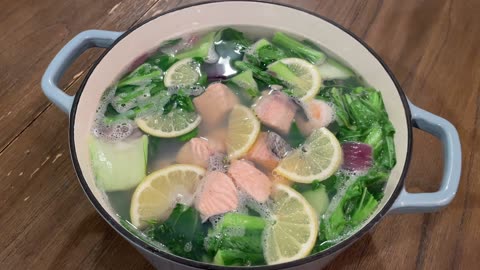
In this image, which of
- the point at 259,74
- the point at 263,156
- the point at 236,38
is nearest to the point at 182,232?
the point at 263,156

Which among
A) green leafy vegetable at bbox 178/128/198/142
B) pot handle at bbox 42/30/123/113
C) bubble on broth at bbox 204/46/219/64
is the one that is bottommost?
green leafy vegetable at bbox 178/128/198/142

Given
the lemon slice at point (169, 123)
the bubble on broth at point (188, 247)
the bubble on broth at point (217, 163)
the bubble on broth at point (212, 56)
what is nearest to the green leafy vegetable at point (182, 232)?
the bubble on broth at point (188, 247)

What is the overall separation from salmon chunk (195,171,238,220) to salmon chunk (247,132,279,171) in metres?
0.09

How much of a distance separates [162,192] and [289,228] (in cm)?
27

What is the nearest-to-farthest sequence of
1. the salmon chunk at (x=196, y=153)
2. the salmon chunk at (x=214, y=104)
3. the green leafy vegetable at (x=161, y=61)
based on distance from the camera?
the salmon chunk at (x=196, y=153), the salmon chunk at (x=214, y=104), the green leafy vegetable at (x=161, y=61)

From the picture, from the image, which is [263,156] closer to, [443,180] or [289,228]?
[289,228]

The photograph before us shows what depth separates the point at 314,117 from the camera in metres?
1.16

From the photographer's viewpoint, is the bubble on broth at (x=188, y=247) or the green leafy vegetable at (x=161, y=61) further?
the green leafy vegetable at (x=161, y=61)

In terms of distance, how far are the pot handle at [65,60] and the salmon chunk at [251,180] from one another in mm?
371

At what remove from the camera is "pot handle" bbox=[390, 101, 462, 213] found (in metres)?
0.88

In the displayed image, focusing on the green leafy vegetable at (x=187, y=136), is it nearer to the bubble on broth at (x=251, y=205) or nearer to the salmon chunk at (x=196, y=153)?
the salmon chunk at (x=196, y=153)

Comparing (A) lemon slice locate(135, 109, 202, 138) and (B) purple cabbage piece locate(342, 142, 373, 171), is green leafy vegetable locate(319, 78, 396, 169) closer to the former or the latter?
(B) purple cabbage piece locate(342, 142, 373, 171)

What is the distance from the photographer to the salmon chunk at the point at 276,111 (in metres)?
1.15

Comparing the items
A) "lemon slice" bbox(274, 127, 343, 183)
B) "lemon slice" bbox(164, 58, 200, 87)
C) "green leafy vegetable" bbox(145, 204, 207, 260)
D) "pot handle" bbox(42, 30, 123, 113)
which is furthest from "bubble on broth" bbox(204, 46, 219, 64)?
"green leafy vegetable" bbox(145, 204, 207, 260)
